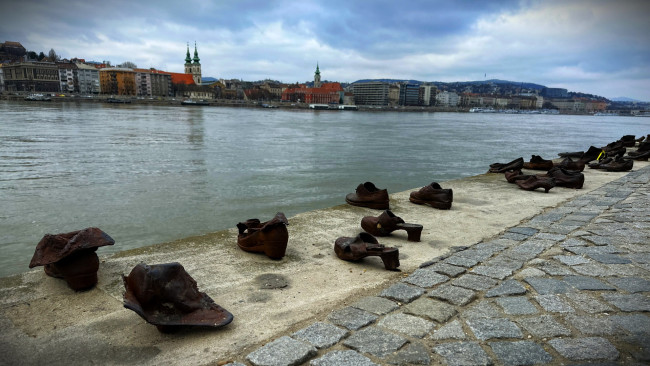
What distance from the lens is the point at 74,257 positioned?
3355 millimetres

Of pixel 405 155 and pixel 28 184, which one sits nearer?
pixel 28 184

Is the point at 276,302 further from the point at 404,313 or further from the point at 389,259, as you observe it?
the point at 389,259

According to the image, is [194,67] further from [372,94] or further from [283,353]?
[283,353]

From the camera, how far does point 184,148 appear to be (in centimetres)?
2155

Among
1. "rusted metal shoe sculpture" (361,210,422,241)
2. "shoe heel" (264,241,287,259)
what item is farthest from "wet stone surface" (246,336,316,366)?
"rusted metal shoe sculpture" (361,210,422,241)

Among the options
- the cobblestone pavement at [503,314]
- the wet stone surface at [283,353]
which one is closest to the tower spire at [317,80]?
the cobblestone pavement at [503,314]

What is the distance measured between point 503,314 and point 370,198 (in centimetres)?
390

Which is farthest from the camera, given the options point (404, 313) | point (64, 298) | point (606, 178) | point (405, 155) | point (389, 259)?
point (405, 155)

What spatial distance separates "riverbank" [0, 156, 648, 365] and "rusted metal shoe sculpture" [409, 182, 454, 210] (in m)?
0.77

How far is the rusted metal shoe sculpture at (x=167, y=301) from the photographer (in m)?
2.78

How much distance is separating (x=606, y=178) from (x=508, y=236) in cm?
696

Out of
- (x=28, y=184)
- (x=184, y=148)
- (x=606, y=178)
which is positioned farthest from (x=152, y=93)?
(x=606, y=178)

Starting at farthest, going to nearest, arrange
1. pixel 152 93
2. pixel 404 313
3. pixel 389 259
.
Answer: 1. pixel 152 93
2. pixel 389 259
3. pixel 404 313

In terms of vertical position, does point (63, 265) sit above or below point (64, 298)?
above
